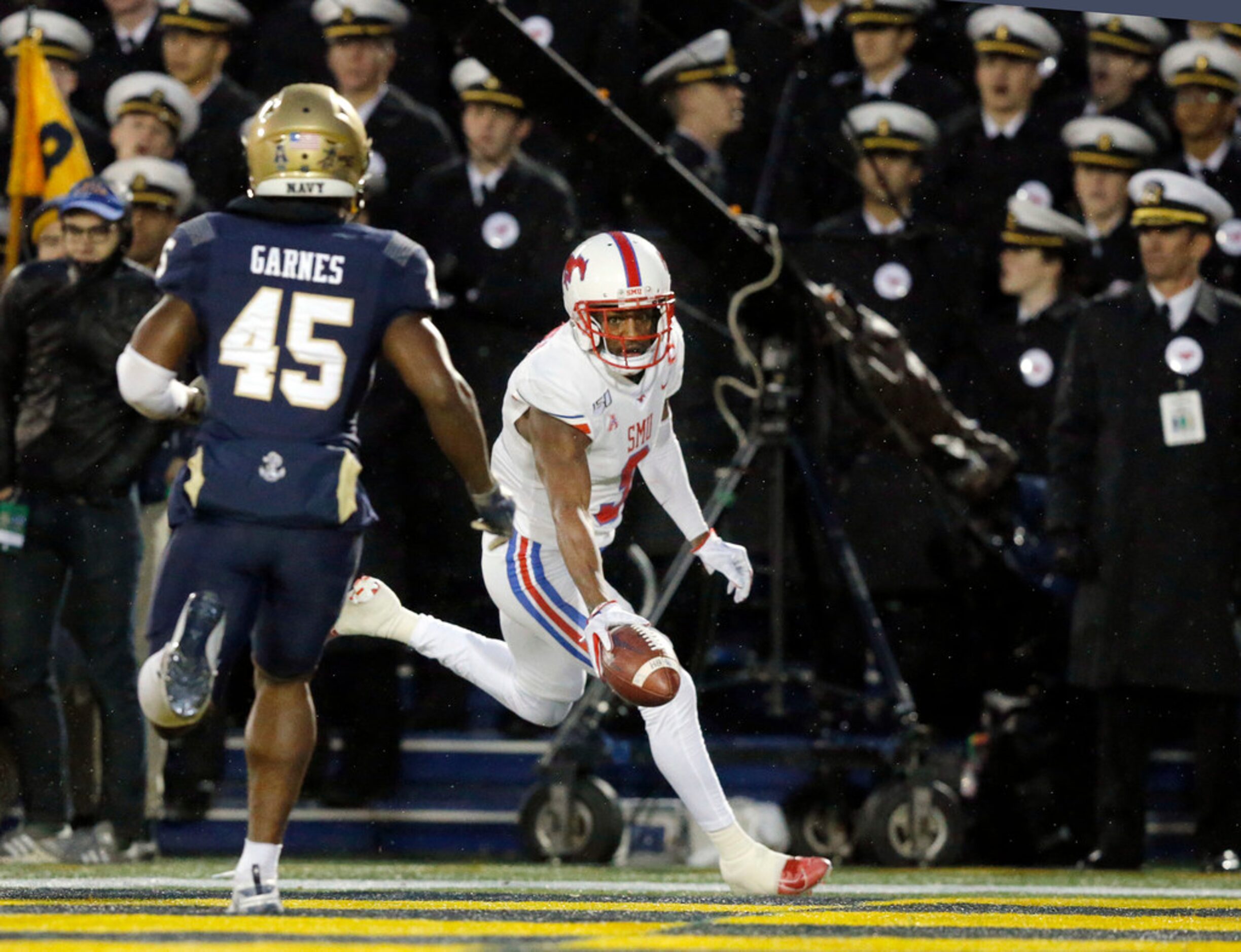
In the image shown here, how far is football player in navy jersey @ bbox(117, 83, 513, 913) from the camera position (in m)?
2.90

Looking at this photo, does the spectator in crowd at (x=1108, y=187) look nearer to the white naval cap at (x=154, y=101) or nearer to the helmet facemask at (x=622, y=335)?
the helmet facemask at (x=622, y=335)

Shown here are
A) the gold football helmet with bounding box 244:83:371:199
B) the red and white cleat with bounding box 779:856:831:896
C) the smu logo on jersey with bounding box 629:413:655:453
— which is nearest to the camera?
the gold football helmet with bounding box 244:83:371:199

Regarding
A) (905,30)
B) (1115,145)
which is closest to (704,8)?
(905,30)

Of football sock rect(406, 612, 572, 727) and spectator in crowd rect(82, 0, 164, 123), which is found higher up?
spectator in crowd rect(82, 0, 164, 123)

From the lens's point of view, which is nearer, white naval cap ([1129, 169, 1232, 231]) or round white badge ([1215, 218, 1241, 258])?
white naval cap ([1129, 169, 1232, 231])

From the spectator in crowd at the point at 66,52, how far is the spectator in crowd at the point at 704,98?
1409mm

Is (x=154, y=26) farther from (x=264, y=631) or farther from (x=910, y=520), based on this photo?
(x=264, y=631)

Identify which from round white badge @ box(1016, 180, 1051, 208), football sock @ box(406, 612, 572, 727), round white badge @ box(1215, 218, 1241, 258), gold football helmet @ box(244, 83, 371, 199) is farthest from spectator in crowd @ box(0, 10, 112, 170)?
round white badge @ box(1215, 218, 1241, 258)

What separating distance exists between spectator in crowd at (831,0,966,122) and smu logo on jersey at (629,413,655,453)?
1.91 m

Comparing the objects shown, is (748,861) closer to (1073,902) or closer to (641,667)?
(641,667)

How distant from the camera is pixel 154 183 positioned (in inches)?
193

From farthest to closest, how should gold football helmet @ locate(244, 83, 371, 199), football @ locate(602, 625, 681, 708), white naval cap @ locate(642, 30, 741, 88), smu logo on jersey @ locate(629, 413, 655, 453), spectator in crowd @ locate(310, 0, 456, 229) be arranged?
white naval cap @ locate(642, 30, 741, 88) < spectator in crowd @ locate(310, 0, 456, 229) < smu logo on jersey @ locate(629, 413, 655, 453) < football @ locate(602, 625, 681, 708) < gold football helmet @ locate(244, 83, 371, 199)

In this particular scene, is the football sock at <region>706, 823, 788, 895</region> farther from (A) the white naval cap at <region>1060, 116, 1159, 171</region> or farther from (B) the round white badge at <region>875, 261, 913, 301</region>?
(A) the white naval cap at <region>1060, 116, 1159, 171</region>

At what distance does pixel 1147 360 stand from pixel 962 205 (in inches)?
26.4
